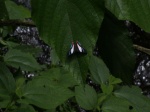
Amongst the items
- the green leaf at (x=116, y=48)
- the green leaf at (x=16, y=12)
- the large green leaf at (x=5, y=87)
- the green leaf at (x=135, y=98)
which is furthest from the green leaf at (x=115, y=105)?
the green leaf at (x=116, y=48)

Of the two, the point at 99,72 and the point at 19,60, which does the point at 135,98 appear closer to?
the point at 99,72

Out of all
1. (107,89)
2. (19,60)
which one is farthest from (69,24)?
(19,60)

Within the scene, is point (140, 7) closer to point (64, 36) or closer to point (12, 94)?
point (64, 36)

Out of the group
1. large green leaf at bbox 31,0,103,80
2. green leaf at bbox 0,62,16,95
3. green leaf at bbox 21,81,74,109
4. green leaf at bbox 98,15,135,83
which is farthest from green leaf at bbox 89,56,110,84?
large green leaf at bbox 31,0,103,80

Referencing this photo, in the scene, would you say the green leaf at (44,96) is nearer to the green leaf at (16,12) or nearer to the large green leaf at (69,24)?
the green leaf at (16,12)

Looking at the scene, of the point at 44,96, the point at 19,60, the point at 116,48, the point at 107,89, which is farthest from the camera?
the point at 19,60

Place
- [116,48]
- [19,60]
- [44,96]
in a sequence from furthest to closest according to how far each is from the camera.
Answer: [19,60], [44,96], [116,48]
